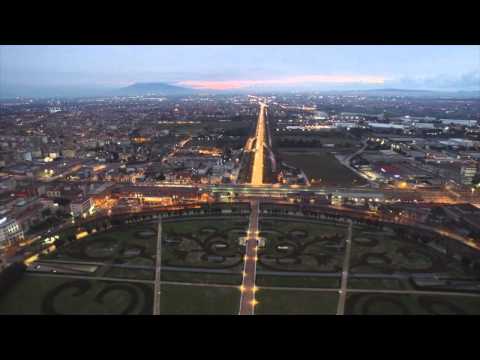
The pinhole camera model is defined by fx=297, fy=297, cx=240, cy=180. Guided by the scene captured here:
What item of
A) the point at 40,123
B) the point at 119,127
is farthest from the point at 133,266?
the point at 40,123

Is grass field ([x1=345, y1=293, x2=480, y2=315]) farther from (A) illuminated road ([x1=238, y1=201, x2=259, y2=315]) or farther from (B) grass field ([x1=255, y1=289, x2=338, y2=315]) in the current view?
(A) illuminated road ([x1=238, y1=201, x2=259, y2=315])

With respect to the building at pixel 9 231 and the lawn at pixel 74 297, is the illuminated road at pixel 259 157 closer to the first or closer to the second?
the lawn at pixel 74 297

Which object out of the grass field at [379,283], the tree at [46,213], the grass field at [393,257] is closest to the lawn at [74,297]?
the tree at [46,213]

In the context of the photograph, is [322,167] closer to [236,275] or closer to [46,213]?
[236,275]

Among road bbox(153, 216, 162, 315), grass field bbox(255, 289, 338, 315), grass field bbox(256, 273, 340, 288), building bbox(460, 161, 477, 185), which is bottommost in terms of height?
road bbox(153, 216, 162, 315)

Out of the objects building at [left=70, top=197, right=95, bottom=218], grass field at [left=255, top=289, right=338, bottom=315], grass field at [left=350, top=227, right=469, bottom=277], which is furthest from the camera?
building at [left=70, top=197, right=95, bottom=218]

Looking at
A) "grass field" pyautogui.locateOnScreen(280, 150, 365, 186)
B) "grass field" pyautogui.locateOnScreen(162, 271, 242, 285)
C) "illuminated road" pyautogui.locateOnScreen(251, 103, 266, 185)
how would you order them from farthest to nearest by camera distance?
"illuminated road" pyautogui.locateOnScreen(251, 103, 266, 185)
"grass field" pyautogui.locateOnScreen(280, 150, 365, 186)
"grass field" pyautogui.locateOnScreen(162, 271, 242, 285)

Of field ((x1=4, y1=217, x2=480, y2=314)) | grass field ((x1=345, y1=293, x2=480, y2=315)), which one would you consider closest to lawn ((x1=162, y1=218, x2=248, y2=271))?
field ((x1=4, y1=217, x2=480, y2=314))

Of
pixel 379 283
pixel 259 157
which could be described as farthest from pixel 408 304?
pixel 259 157
